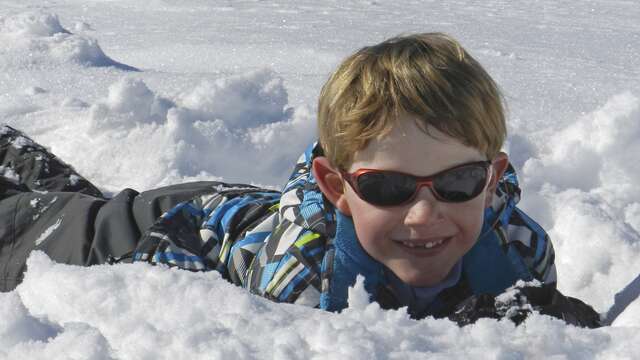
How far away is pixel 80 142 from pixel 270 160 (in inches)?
31.9

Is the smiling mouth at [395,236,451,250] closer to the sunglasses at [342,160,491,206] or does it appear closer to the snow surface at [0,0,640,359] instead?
the sunglasses at [342,160,491,206]

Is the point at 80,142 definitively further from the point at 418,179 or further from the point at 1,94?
the point at 418,179

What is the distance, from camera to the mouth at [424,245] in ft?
5.13

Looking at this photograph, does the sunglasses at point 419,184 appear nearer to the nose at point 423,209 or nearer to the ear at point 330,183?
the nose at point 423,209

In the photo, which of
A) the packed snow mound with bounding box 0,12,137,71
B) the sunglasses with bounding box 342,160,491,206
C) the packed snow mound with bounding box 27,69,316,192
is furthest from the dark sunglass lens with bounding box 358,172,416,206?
the packed snow mound with bounding box 0,12,137,71

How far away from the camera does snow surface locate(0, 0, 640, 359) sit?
105 cm

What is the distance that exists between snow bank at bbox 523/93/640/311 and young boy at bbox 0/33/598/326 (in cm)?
35

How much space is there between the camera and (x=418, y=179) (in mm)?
1482

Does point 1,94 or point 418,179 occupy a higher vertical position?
point 418,179

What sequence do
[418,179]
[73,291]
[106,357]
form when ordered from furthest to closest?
[418,179]
[73,291]
[106,357]

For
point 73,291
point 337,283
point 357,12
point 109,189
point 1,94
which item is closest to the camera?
point 73,291

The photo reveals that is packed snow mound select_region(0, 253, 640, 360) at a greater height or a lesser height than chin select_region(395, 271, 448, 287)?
greater

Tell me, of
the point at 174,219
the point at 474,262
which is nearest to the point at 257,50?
the point at 174,219

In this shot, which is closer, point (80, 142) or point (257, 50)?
point (80, 142)
